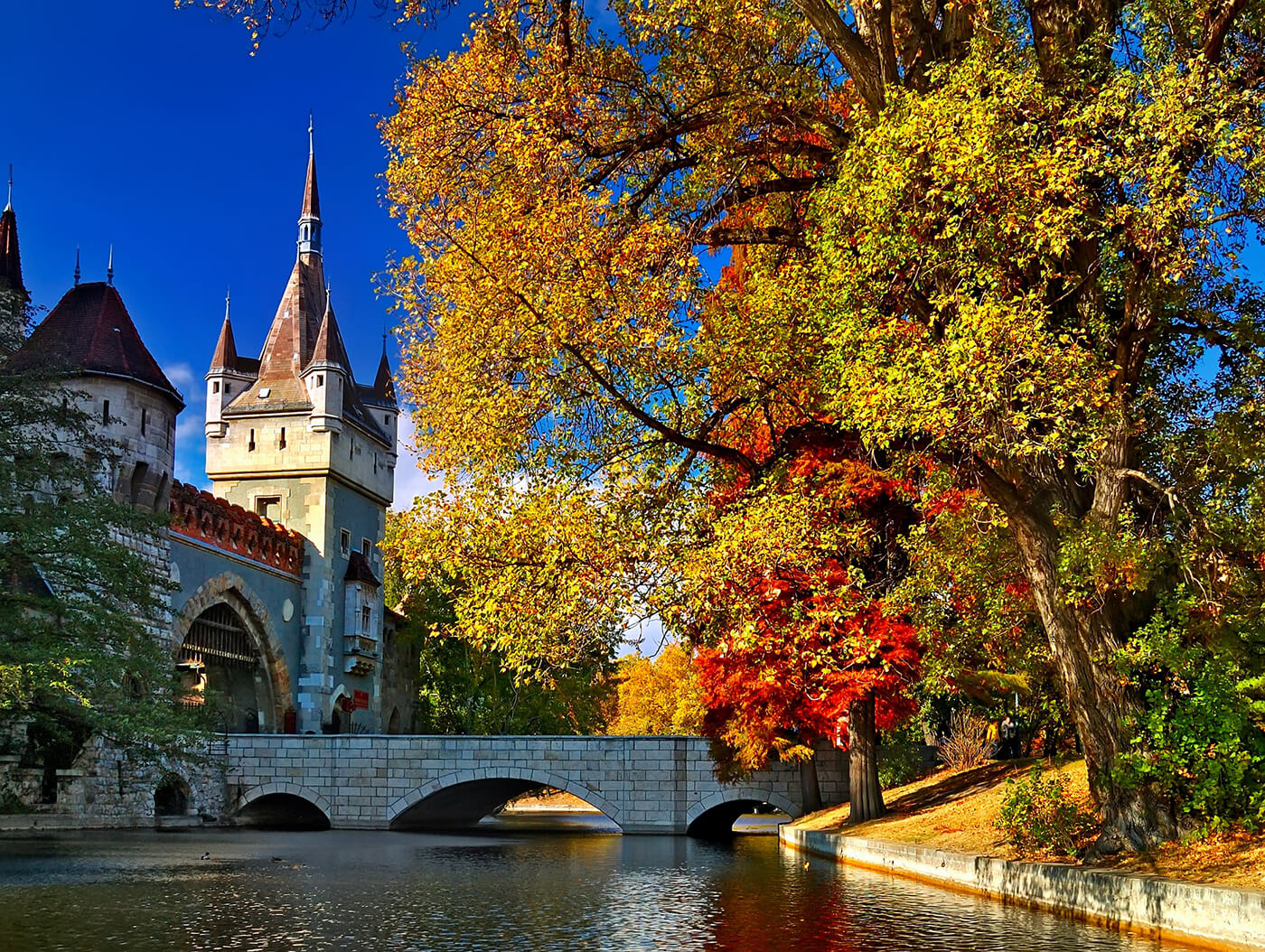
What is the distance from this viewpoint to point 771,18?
1356cm

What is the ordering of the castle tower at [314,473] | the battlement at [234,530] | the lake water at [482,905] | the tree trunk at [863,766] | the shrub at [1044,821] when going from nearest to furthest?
the lake water at [482,905]
the shrub at [1044,821]
the tree trunk at [863,766]
the battlement at [234,530]
the castle tower at [314,473]

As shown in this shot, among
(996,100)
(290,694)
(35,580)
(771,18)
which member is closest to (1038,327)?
(996,100)

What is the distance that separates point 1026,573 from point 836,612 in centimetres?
186

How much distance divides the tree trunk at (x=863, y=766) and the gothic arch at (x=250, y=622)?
19294mm

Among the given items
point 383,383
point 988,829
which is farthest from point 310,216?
point 988,829

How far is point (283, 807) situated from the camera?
117 feet

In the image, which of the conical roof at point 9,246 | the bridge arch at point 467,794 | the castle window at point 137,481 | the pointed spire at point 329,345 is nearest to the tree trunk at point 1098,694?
the bridge arch at point 467,794

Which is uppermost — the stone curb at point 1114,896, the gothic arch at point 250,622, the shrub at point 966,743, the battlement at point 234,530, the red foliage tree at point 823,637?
the battlement at point 234,530

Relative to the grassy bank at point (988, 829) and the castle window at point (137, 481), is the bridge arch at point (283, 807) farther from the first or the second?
the grassy bank at point (988, 829)

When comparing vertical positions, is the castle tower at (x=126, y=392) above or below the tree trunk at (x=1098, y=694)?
above

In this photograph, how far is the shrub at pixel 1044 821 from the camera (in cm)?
1204

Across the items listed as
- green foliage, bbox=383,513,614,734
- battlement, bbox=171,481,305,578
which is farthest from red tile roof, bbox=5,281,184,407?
green foliage, bbox=383,513,614,734

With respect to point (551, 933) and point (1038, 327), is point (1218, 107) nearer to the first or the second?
point (1038, 327)

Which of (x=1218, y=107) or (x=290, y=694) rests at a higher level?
(x=1218, y=107)
